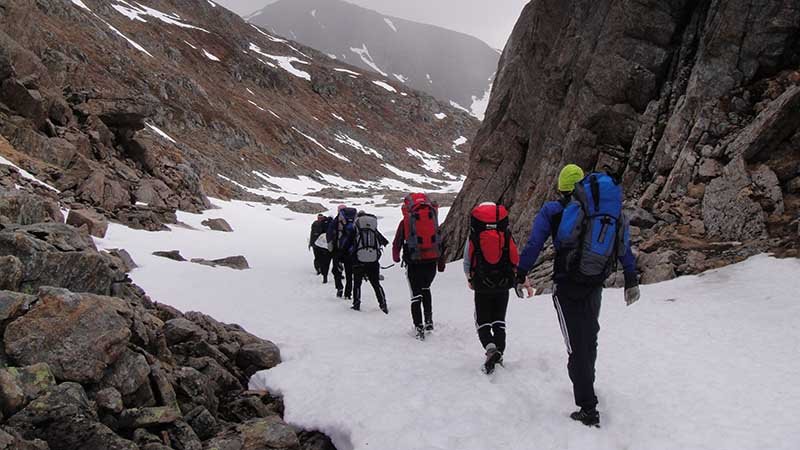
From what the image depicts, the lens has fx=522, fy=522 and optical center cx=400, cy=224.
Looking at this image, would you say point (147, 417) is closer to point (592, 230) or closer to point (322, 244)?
point (592, 230)

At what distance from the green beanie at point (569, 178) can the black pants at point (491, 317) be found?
1.93 meters

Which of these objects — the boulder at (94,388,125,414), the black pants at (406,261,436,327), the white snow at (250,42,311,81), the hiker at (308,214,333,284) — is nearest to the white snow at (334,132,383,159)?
the white snow at (250,42,311,81)

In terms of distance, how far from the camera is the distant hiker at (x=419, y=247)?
8.95 meters

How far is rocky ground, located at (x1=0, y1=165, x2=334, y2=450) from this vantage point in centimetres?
443

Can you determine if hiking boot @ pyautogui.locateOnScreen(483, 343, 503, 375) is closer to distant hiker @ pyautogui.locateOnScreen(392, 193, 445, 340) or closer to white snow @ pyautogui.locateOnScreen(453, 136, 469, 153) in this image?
distant hiker @ pyautogui.locateOnScreen(392, 193, 445, 340)

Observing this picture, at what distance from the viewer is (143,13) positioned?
97.5m

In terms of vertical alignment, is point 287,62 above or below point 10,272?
above

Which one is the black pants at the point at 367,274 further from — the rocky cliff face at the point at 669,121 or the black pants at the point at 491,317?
the rocky cliff face at the point at 669,121

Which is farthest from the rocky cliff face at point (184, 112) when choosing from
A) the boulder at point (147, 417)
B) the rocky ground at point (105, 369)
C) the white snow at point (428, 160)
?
the boulder at point (147, 417)

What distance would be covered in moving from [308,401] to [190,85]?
80.1m

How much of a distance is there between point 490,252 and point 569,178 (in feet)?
5.34

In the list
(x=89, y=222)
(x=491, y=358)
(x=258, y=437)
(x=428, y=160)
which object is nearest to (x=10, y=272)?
(x=258, y=437)

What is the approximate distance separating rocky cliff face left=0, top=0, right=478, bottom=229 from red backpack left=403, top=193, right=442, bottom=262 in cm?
1676

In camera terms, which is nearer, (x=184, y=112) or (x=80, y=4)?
(x=184, y=112)
